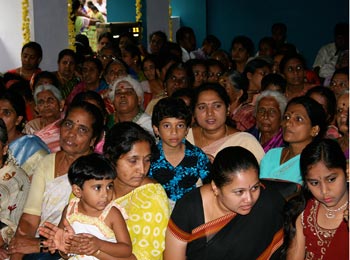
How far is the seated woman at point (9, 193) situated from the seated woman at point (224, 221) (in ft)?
3.92

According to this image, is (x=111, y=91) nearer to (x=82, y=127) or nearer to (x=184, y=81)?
(x=184, y=81)

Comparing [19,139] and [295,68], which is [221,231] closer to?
[19,139]

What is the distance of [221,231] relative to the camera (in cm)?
298

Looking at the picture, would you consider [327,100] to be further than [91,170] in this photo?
Yes

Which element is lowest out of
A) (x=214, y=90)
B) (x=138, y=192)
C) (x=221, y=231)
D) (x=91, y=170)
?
(x=221, y=231)

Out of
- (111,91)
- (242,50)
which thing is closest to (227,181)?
(111,91)

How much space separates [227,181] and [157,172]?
97 cm

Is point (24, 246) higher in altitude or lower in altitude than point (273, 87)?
lower

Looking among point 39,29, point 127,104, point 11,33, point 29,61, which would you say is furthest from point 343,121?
point 11,33

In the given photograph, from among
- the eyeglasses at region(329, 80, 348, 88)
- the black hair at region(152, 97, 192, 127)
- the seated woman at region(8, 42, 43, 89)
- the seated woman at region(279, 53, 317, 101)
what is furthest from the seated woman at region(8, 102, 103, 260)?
the seated woman at region(8, 42, 43, 89)

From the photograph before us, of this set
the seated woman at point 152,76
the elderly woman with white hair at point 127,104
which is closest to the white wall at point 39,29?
the seated woman at point 152,76

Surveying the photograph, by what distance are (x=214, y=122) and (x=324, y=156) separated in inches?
52.5

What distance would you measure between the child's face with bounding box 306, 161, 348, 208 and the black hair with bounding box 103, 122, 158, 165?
2.76 feet

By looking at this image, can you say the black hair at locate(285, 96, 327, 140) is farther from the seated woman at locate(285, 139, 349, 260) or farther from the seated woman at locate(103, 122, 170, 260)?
the seated woman at locate(103, 122, 170, 260)
